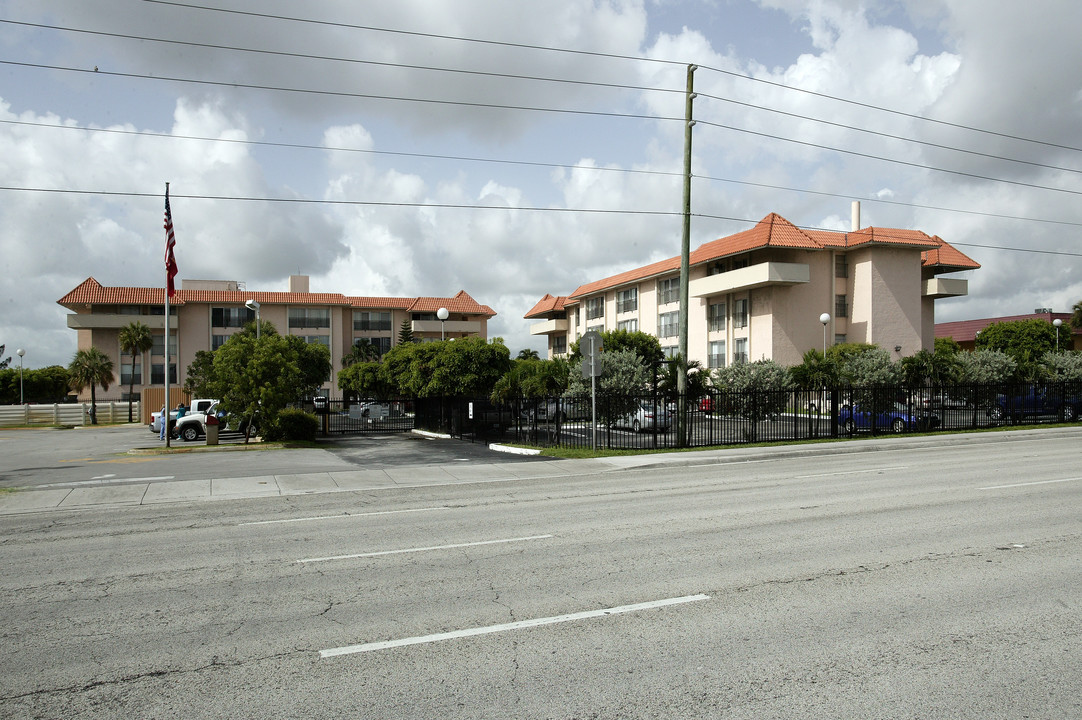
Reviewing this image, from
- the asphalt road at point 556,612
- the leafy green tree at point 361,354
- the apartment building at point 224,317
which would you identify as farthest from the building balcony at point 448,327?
the asphalt road at point 556,612

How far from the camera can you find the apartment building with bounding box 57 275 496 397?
7169cm

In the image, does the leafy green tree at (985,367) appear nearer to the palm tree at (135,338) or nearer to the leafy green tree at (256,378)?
the leafy green tree at (256,378)

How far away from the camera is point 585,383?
23.7m

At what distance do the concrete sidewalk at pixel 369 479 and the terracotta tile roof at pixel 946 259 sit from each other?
37.0 metres

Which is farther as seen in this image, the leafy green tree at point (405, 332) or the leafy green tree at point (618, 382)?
the leafy green tree at point (405, 332)

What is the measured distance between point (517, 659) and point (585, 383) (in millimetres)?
18879

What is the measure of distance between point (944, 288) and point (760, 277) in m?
16.7

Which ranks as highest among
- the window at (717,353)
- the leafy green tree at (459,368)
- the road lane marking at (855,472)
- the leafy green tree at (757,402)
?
the window at (717,353)

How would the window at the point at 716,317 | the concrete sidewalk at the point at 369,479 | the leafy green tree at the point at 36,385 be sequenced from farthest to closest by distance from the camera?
the leafy green tree at the point at 36,385 < the window at the point at 716,317 < the concrete sidewalk at the point at 369,479

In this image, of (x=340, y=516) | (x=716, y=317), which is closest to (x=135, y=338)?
(x=716, y=317)

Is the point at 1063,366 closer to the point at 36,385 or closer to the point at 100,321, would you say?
the point at 100,321

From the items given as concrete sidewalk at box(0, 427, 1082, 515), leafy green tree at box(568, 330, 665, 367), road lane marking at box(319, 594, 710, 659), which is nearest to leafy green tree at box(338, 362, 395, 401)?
leafy green tree at box(568, 330, 665, 367)

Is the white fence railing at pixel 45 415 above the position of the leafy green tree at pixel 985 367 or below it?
below

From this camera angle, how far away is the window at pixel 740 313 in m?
51.8
